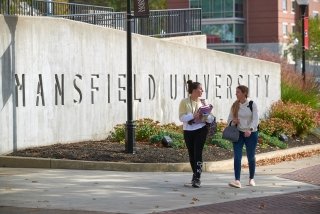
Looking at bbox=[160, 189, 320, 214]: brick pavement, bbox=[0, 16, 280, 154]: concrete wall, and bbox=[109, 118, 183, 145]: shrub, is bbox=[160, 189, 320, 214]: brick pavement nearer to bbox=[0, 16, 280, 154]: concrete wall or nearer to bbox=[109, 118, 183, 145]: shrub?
bbox=[109, 118, 183, 145]: shrub

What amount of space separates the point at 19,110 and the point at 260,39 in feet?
182

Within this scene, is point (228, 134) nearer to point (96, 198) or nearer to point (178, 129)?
point (96, 198)

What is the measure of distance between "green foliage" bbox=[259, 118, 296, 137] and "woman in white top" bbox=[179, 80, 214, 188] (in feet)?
29.8

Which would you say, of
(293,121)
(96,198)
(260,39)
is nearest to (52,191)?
(96,198)

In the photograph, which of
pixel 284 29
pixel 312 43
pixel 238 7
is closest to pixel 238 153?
pixel 312 43

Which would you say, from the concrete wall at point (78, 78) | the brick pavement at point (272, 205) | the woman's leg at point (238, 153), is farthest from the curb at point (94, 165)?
the brick pavement at point (272, 205)

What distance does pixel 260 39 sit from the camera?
69.9 m

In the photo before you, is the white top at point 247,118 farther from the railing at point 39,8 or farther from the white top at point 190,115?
the railing at point 39,8

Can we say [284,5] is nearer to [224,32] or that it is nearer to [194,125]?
[224,32]

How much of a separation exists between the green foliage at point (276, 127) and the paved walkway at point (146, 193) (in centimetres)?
588

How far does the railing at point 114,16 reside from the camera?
19484mm

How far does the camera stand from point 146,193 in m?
11.9

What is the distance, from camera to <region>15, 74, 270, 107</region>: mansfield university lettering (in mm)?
16625

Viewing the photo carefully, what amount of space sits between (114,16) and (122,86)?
4747mm
